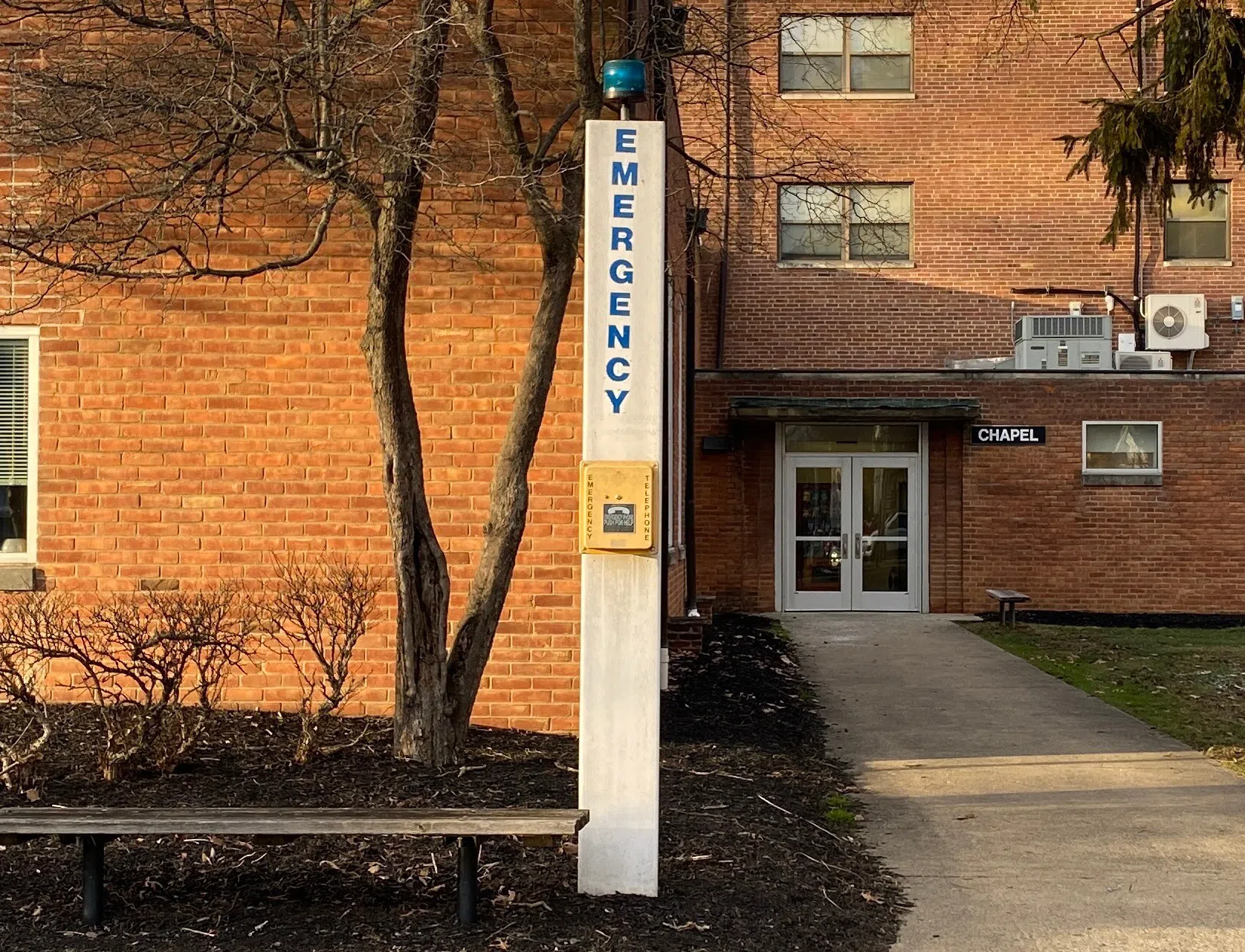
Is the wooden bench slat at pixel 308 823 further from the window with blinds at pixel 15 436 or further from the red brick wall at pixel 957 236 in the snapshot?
the red brick wall at pixel 957 236

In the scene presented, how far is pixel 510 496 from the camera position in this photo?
7.66 m

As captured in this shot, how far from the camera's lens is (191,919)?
5.41m

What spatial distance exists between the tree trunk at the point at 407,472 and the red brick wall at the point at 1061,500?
44.1ft

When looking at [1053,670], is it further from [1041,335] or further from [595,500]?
[595,500]

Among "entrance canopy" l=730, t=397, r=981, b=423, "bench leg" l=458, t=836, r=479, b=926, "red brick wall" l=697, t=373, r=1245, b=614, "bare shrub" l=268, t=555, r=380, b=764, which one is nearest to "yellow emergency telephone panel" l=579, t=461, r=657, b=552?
"bench leg" l=458, t=836, r=479, b=926

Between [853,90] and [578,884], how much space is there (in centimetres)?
1878

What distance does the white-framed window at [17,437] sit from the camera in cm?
926

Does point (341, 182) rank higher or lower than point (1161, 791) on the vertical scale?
higher

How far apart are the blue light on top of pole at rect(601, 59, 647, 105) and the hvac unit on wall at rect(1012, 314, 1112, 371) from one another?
53.6 feet

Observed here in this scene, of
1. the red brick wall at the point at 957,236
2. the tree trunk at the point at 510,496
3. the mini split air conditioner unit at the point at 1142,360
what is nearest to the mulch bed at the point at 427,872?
the tree trunk at the point at 510,496

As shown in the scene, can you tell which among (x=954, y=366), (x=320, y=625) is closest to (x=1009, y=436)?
(x=954, y=366)

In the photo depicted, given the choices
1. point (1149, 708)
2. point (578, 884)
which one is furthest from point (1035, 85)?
point (578, 884)

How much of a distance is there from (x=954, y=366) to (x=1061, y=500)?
2629mm

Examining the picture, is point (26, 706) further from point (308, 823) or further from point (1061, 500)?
point (1061, 500)
